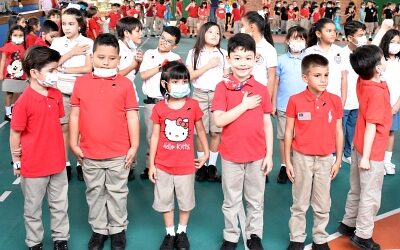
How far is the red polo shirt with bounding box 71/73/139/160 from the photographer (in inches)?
133

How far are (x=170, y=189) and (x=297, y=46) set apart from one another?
6.86 ft

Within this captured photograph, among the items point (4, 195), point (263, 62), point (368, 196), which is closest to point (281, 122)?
point (263, 62)

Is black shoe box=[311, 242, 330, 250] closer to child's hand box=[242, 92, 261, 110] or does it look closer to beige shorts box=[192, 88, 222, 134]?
child's hand box=[242, 92, 261, 110]

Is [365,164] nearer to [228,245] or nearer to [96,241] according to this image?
[228,245]

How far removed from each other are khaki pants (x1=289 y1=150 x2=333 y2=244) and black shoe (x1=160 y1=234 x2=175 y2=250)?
3.06 ft

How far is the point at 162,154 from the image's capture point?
3.50 meters

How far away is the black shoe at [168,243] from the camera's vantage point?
3559 millimetres

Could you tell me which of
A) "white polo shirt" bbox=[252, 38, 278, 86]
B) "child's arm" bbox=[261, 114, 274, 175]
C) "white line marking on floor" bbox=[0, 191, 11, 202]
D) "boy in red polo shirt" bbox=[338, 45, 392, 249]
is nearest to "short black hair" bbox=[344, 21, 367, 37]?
"white polo shirt" bbox=[252, 38, 278, 86]

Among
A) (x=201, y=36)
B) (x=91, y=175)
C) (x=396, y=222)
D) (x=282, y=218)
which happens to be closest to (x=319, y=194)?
(x=282, y=218)

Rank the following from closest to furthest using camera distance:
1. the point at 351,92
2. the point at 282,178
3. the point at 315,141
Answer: the point at 315,141 → the point at 282,178 → the point at 351,92

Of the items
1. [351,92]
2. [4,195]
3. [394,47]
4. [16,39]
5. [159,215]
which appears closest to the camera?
[159,215]

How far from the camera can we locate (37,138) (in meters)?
3.30

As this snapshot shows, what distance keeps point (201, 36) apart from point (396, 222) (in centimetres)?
247

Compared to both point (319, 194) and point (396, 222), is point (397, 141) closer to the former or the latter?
point (396, 222)
